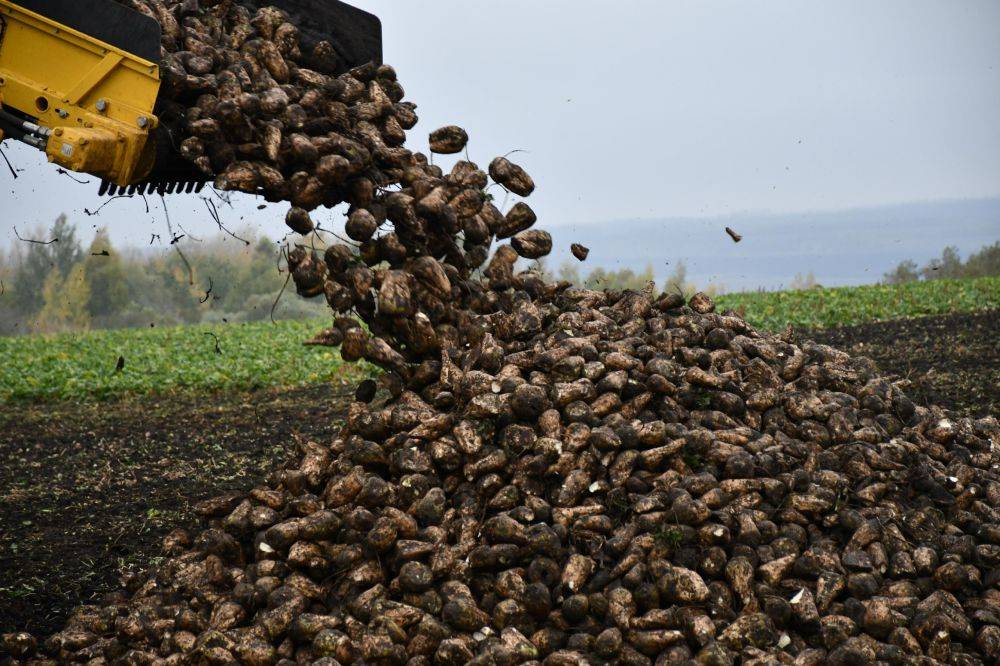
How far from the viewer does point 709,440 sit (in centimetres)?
409

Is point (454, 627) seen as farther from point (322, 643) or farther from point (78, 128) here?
point (78, 128)

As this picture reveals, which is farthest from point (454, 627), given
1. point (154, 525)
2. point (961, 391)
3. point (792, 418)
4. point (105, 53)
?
point (961, 391)

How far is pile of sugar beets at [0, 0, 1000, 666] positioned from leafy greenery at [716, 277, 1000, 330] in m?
7.56

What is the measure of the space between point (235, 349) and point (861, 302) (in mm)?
9100

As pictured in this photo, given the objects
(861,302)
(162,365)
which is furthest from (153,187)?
(861,302)

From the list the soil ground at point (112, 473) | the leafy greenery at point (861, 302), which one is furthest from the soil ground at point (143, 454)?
the leafy greenery at point (861, 302)

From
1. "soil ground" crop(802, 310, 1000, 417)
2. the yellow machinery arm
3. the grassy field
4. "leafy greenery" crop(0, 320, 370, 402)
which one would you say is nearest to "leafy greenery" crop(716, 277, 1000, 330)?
the grassy field

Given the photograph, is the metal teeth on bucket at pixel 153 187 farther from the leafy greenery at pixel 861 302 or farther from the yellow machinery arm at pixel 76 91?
the leafy greenery at pixel 861 302

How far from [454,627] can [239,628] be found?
86 cm

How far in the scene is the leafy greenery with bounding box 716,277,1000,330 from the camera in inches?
509

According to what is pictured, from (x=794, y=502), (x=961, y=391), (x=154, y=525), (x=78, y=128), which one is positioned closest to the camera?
(x=794, y=502)

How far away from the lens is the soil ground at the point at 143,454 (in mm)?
4824

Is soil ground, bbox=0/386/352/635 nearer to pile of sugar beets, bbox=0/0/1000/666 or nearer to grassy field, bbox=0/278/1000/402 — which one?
pile of sugar beets, bbox=0/0/1000/666

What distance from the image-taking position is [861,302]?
558 inches
